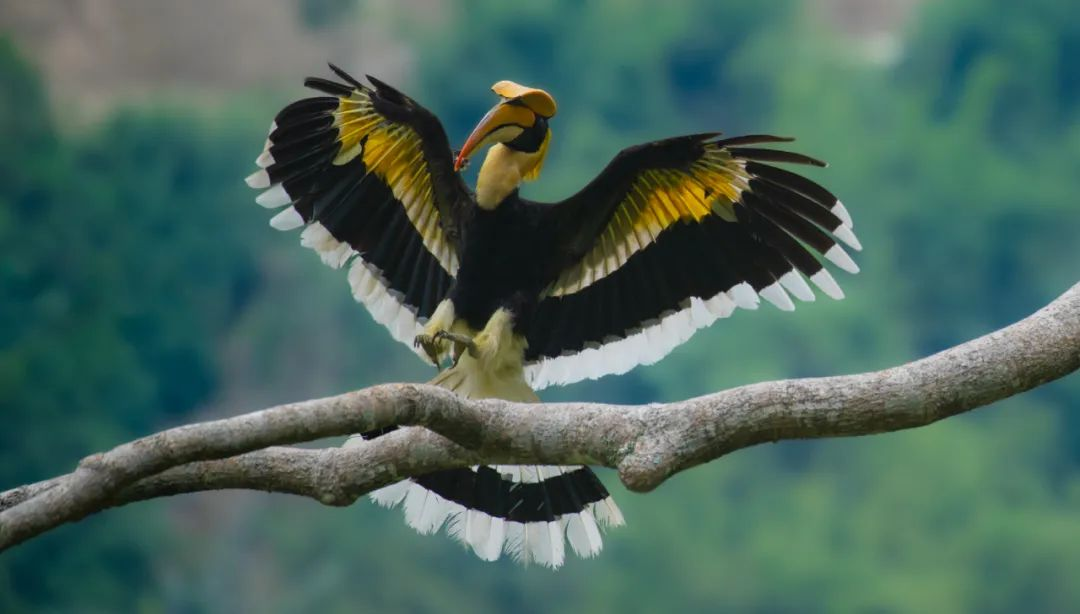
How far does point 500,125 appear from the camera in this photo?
3564 mm

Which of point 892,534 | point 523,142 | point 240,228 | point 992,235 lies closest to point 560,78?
point 240,228

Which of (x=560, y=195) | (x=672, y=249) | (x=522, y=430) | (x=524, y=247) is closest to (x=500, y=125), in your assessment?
(x=524, y=247)

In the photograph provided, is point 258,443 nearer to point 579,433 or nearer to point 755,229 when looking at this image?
point 579,433

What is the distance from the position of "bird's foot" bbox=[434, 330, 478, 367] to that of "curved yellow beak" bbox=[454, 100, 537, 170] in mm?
446

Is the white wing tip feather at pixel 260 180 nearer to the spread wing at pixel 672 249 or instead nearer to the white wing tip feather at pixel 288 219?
the white wing tip feather at pixel 288 219

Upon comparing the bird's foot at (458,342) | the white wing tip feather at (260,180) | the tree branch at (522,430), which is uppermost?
the white wing tip feather at (260,180)

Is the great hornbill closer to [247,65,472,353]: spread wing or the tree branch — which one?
[247,65,472,353]: spread wing

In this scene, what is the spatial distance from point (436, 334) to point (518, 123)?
61 centimetres

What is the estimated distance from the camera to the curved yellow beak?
352 centimetres

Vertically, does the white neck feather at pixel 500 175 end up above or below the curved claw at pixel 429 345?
above

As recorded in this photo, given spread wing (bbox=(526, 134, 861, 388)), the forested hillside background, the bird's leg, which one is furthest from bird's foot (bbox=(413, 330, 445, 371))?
the forested hillside background

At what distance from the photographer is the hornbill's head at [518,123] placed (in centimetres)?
354

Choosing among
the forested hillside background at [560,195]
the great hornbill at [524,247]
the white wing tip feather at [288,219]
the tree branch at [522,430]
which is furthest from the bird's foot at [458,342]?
the forested hillside background at [560,195]

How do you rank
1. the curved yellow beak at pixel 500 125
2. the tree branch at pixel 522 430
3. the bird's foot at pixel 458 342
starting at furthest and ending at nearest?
the curved yellow beak at pixel 500 125, the bird's foot at pixel 458 342, the tree branch at pixel 522 430
